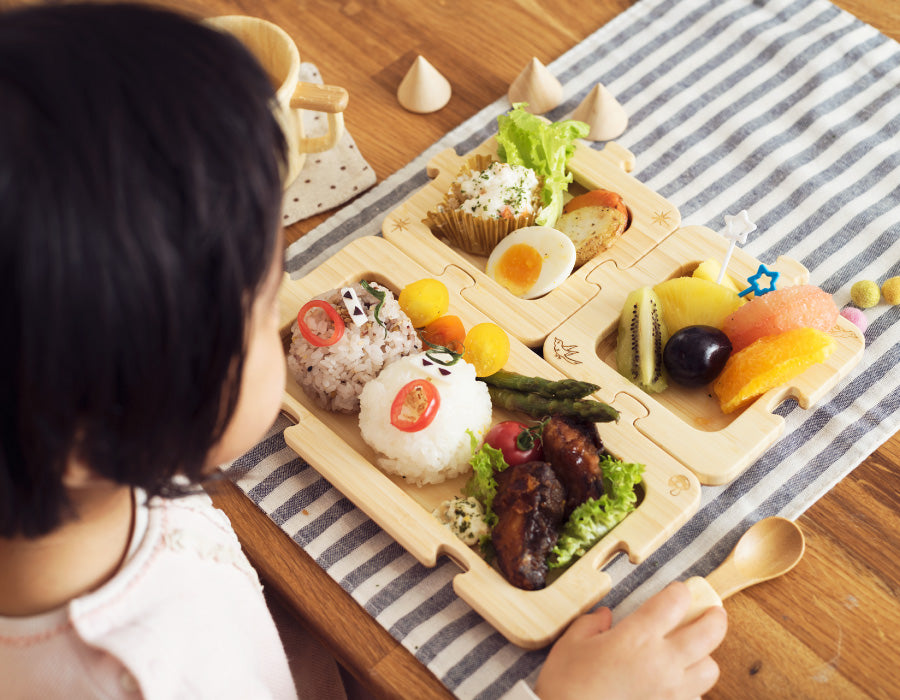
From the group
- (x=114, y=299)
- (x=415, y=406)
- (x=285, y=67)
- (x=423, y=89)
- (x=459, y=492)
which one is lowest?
(x=459, y=492)

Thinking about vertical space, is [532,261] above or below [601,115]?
below

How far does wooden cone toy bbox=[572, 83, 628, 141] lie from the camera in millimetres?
1667

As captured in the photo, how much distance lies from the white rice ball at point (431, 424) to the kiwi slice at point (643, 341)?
10.4 inches

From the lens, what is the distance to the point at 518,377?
131 cm

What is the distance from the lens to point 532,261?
4.70ft

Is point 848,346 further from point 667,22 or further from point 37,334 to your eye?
point 37,334

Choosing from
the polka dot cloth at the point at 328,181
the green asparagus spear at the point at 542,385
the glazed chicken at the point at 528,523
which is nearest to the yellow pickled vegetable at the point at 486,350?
the green asparagus spear at the point at 542,385

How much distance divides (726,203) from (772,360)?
1.57 feet

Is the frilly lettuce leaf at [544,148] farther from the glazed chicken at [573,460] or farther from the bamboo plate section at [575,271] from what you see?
the glazed chicken at [573,460]

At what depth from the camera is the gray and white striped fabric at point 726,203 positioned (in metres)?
1.16

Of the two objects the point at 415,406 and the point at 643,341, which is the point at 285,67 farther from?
the point at 643,341

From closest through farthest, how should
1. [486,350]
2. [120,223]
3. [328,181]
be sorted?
[120,223] < [486,350] < [328,181]

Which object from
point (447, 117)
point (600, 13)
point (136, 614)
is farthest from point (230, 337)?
point (600, 13)

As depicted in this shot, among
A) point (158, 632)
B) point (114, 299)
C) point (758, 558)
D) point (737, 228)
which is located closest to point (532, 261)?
point (737, 228)
